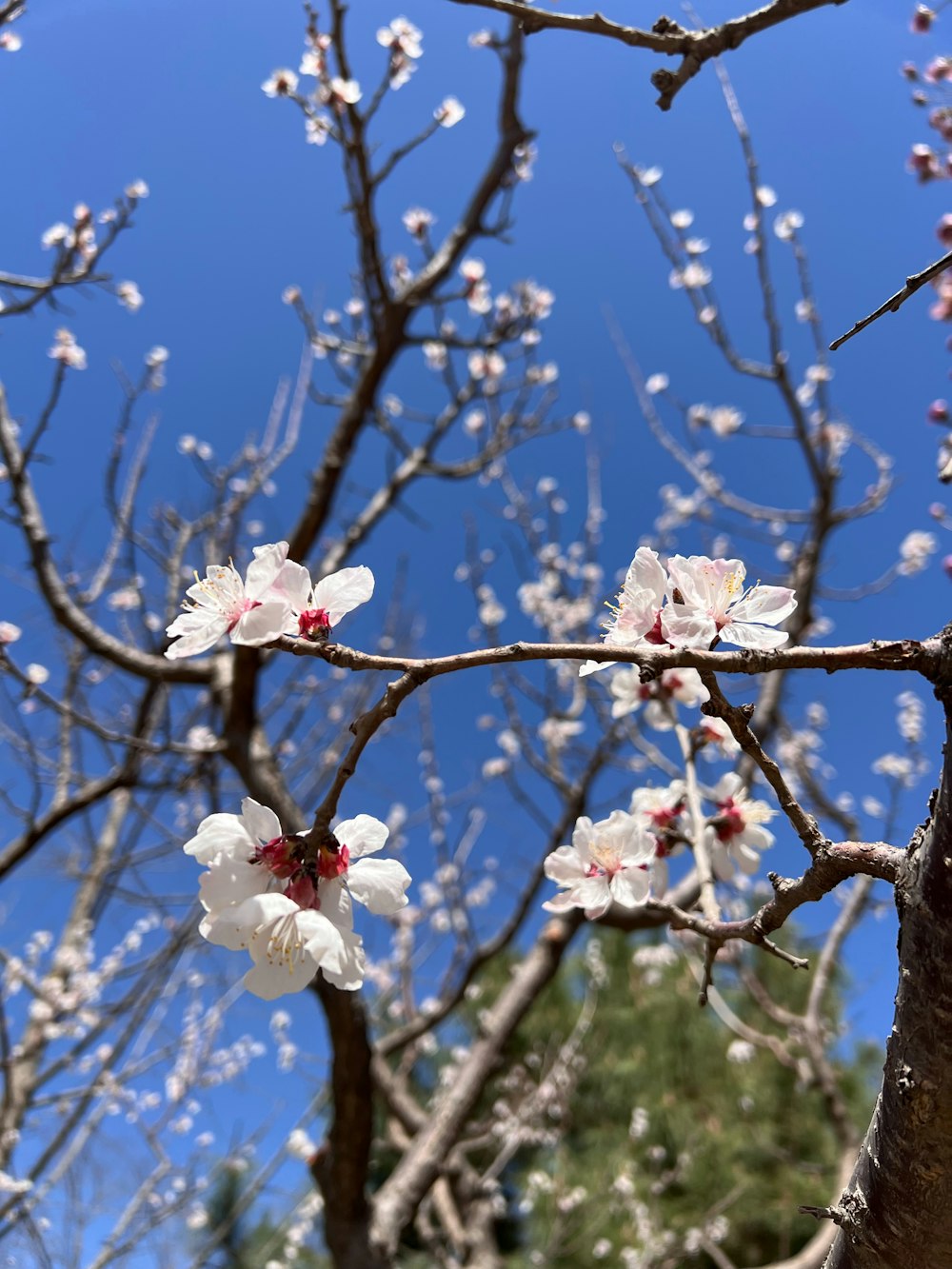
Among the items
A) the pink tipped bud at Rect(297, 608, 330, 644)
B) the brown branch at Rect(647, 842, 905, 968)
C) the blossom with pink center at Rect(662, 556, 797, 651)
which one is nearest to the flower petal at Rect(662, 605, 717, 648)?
the blossom with pink center at Rect(662, 556, 797, 651)

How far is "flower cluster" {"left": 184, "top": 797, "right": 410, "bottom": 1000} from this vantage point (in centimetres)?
73

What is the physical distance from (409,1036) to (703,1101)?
5450mm

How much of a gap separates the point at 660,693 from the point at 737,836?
268 millimetres

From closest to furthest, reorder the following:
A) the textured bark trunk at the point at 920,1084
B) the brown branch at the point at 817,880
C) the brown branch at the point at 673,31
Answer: the textured bark trunk at the point at 920,1084 < the brown branch at the point at 817,880 < the brown branch at the point at 673,31

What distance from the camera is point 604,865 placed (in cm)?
107

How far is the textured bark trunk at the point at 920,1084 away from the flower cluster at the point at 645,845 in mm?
457

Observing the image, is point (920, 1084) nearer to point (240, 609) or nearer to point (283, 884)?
point (283, 884)

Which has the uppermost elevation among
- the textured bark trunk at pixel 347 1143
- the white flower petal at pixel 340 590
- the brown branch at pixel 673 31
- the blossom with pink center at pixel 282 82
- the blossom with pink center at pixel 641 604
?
the blossom with pink center at pixel 282 82

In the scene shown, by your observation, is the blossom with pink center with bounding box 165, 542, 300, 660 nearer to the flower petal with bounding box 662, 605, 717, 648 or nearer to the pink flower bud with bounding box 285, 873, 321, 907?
the pink flower bud with bounding box 285, 873, 321, 907

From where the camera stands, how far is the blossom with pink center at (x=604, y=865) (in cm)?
103

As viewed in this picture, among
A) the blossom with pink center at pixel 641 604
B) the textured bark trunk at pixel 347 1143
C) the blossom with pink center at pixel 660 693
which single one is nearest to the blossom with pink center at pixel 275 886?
the blossom with pink center at pixel 641 604

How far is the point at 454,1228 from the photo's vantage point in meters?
3.41

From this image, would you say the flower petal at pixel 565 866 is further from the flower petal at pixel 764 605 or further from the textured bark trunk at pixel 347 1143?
the textured bark trunk at pixel 347 1143

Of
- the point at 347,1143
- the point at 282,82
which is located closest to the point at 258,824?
the point at 347,1143
